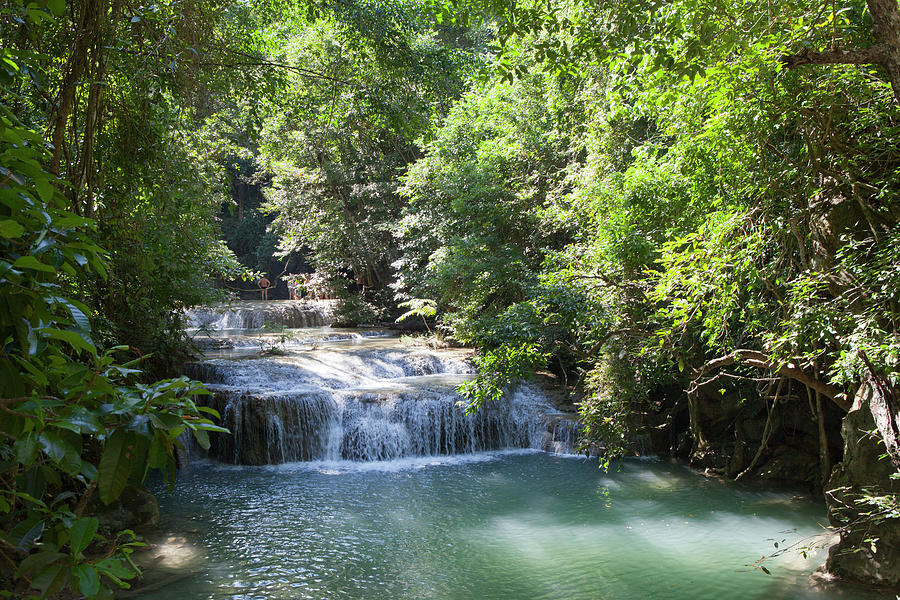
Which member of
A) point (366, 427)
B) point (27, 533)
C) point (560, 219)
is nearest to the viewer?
point (27, 533)

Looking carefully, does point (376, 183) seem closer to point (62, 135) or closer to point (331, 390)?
point (331, 390)

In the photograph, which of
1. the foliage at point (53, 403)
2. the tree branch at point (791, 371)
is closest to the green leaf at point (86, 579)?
the foliage at point (53, 403)

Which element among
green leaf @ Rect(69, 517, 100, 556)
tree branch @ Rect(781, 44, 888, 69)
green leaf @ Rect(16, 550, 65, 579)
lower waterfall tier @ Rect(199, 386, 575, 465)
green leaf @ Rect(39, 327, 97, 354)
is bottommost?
lower waterfall tier @ Rect(199, 386, 575, 465)

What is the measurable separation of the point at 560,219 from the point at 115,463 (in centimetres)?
893

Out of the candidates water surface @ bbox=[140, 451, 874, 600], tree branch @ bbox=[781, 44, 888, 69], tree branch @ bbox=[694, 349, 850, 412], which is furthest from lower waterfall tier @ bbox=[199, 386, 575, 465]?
tree branch @ bbox=[781, 44, 888, 69]

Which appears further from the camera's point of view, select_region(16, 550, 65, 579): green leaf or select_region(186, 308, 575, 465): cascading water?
select_region(186, 308, 575, 465): cascading water

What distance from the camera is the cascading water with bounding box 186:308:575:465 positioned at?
9180 millimetres

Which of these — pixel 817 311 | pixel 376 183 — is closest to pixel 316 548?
pixel 817 311

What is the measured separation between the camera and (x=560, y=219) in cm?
979

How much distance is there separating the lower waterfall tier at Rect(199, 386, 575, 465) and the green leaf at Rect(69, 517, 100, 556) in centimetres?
802

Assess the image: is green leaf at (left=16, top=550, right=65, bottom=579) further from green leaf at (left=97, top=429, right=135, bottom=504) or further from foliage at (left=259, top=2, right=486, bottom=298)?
foliage at (left=259, top=2, right=486, bottom=298)

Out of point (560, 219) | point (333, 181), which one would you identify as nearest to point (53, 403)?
point (560, 219)

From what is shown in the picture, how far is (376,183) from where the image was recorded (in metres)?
17.6

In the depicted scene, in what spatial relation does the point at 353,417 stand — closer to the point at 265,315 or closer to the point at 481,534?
the point at 481,534
